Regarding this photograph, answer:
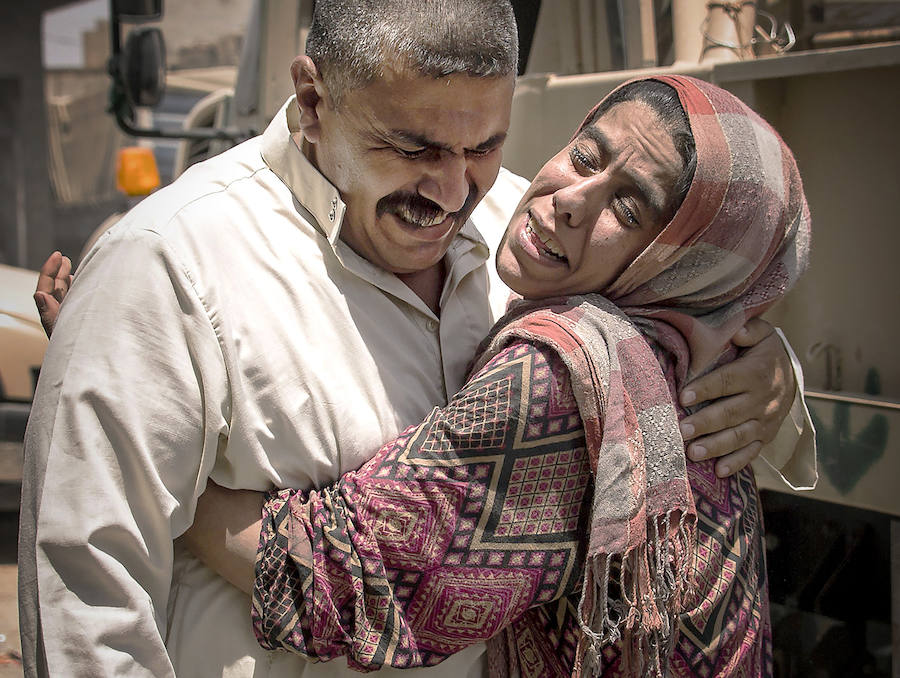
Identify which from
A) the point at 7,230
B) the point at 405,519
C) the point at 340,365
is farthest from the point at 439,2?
the point at 7,230

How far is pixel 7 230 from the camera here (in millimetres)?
14047

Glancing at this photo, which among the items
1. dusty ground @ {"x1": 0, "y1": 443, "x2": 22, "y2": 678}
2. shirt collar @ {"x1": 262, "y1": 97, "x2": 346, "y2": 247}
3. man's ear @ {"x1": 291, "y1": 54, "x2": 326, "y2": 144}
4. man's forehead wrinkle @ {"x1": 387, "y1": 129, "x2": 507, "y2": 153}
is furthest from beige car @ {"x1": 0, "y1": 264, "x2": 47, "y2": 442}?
man's forehead wrinkle @ {"x1": 387, "y1": 129, "x2": 507, "y2": 153}

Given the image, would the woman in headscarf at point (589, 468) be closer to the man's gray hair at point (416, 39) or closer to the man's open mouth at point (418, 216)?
the man's open mouth at point (418, 216)

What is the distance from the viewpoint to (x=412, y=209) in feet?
5.85

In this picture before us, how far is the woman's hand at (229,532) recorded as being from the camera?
163 cm

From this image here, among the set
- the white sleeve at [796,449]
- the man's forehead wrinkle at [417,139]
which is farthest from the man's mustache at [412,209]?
the white sleeve at [796,449]

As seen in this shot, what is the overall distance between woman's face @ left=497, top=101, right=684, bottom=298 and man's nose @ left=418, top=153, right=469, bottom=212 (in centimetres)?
16

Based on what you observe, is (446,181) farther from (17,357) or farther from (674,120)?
(17,357)

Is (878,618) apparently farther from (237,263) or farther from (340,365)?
(237,263)

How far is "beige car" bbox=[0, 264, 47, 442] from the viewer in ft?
15.5

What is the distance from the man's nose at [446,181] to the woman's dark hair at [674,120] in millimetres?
358

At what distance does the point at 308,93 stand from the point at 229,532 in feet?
2.73

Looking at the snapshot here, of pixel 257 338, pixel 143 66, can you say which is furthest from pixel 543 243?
pixel 143 66

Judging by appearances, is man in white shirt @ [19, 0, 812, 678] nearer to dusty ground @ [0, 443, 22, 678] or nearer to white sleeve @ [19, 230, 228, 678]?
white sleeve @ [19, 230, 228, 678]
